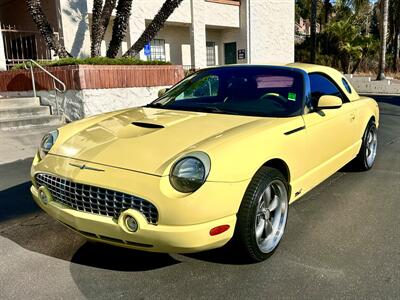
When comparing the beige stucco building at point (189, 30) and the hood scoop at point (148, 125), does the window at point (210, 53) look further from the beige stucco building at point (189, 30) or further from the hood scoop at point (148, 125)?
the hood scoop at point (148, 125)

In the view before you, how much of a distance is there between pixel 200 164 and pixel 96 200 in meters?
0.74

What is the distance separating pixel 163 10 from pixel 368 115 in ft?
23.4

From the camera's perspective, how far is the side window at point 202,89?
423cm

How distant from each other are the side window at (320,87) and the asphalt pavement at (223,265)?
1.13m

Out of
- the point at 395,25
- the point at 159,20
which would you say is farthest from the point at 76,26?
the point at 395,25

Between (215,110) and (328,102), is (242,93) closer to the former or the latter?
(215,110)

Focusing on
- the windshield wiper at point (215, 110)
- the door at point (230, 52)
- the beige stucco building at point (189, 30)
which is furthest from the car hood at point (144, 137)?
the door at point (230, 52)

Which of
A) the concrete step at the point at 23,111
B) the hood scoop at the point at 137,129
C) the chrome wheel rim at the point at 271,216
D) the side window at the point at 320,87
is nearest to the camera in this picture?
the chrome wheel rim at the point at 271,216

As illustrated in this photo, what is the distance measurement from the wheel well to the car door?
17.4 inches

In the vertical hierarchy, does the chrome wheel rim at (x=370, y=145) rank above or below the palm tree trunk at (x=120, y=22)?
below

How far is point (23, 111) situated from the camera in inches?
357

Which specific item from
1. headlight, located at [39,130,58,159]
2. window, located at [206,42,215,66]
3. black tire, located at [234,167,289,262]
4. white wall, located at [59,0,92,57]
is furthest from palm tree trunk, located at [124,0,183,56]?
window, located at [206,42,215,66]

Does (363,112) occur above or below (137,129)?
below

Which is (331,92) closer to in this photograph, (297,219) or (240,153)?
(297,219)
